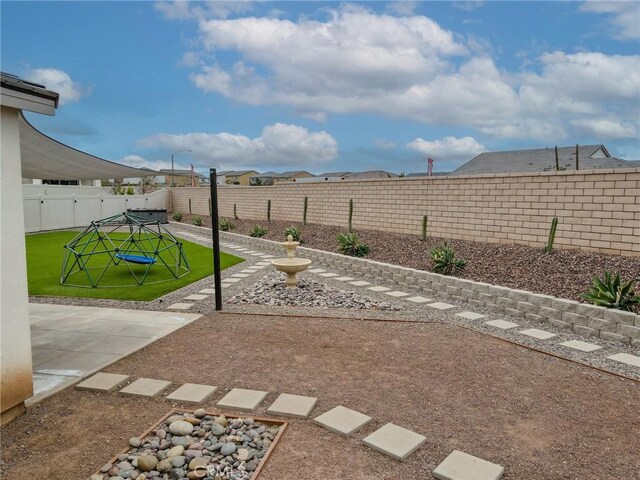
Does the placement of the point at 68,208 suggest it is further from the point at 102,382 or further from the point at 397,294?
the point at 102,382

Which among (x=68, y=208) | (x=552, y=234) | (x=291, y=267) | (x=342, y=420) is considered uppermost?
(x=68, y=208)

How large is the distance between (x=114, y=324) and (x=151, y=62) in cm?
603

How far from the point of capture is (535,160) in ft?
95.7

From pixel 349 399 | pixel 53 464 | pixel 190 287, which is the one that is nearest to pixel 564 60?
pixel 349 399

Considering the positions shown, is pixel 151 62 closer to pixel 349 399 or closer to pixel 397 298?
pixel 397 298

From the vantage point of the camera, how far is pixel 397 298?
7.69 metres

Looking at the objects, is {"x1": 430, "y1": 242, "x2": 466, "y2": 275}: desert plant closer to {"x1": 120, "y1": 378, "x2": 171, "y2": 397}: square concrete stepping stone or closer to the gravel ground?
the gravel ground

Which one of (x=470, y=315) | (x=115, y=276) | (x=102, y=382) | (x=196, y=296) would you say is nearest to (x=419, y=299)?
(x=470, y=315)

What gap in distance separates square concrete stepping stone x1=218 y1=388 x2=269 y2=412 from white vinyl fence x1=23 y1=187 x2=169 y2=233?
2023 centimetres

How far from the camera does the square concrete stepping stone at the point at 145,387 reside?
3729 mm

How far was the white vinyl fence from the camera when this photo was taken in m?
20.1

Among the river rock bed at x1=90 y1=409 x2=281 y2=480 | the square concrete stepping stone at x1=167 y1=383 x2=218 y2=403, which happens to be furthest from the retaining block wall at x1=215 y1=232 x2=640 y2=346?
the square concrete stepping stone at x1=167 y1=383 x2=218 y2=403

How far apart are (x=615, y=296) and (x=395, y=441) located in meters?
4.53

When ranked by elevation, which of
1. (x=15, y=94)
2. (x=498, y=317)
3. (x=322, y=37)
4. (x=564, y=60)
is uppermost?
(x=322, y=37)
